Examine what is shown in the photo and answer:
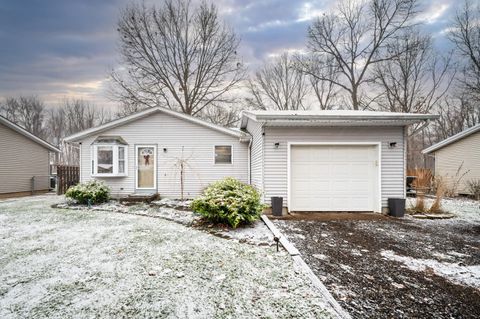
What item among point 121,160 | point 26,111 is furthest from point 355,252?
point 26,111

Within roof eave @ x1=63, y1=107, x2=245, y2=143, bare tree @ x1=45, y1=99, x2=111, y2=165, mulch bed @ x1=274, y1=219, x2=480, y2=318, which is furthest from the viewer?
bare tree @ x1=45, y1=99, x2=111, y2=165

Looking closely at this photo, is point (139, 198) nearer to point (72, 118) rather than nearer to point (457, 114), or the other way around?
point (457, 114)

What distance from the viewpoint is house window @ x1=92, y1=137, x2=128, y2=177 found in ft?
32.4

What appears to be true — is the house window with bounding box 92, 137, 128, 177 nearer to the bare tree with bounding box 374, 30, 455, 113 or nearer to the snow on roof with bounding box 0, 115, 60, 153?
the snow on roof with bounding box 0, 115, 60, 153

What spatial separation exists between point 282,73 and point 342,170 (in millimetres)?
16898

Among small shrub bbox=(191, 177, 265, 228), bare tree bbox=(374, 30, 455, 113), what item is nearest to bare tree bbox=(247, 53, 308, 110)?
bare tree bbox=(374, 30, 455, 113)

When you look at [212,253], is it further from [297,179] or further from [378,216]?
[378,216]

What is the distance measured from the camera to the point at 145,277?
3.25m

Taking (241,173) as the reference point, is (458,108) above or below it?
above

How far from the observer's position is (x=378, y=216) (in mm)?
7164

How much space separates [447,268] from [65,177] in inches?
595

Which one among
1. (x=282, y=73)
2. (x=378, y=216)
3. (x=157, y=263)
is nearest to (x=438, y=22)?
(x=282, y=73)

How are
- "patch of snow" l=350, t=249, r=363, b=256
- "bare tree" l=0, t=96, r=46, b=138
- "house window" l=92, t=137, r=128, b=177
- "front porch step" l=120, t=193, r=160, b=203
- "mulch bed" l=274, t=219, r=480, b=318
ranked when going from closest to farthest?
"mulch bed" l=274, t=219, r=480, b=318
"patch of snow" l=350, t=249, r=363, b=256
"front porch step" l=120, t=193, r=160, b=203
"house window" l=92, t=137, r=128, b=177
"bare tree" l=0, t=96, r=46, b=138

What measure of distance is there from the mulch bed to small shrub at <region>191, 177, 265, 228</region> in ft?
3.07
